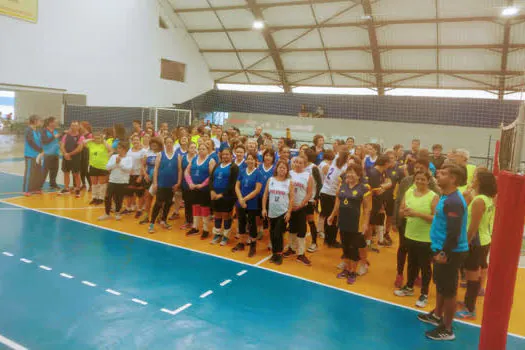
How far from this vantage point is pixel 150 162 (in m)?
7.67

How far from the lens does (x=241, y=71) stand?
2178 centimetres

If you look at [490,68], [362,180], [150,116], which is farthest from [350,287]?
[490,68]

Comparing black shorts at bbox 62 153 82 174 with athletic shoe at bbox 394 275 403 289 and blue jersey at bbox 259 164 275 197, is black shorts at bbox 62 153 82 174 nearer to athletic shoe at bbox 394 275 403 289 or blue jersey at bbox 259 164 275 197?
blue jersey at bbox 259 164 275 197

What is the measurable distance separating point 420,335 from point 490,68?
15.8 metres

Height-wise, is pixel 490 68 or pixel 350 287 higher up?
pixel 490 68

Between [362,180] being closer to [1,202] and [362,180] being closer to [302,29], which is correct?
[1,202]

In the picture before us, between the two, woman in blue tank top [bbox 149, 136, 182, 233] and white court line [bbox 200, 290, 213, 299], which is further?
woman in blue tank top [bbox 149, 136, 182, 233]

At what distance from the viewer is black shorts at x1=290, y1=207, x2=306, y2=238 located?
19.7 feet

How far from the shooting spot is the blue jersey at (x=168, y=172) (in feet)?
23.3

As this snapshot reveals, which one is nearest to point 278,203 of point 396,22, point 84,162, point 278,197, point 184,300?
point 278,197

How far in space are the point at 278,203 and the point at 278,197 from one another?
3.5 inches

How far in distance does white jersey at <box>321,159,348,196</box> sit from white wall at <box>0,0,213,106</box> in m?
12.9

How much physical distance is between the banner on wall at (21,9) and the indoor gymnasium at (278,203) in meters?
0.05

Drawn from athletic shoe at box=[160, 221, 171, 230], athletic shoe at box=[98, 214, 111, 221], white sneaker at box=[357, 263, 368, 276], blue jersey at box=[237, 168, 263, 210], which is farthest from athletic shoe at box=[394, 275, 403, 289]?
athletic shoe at box=[98, 214, 111, 221]
